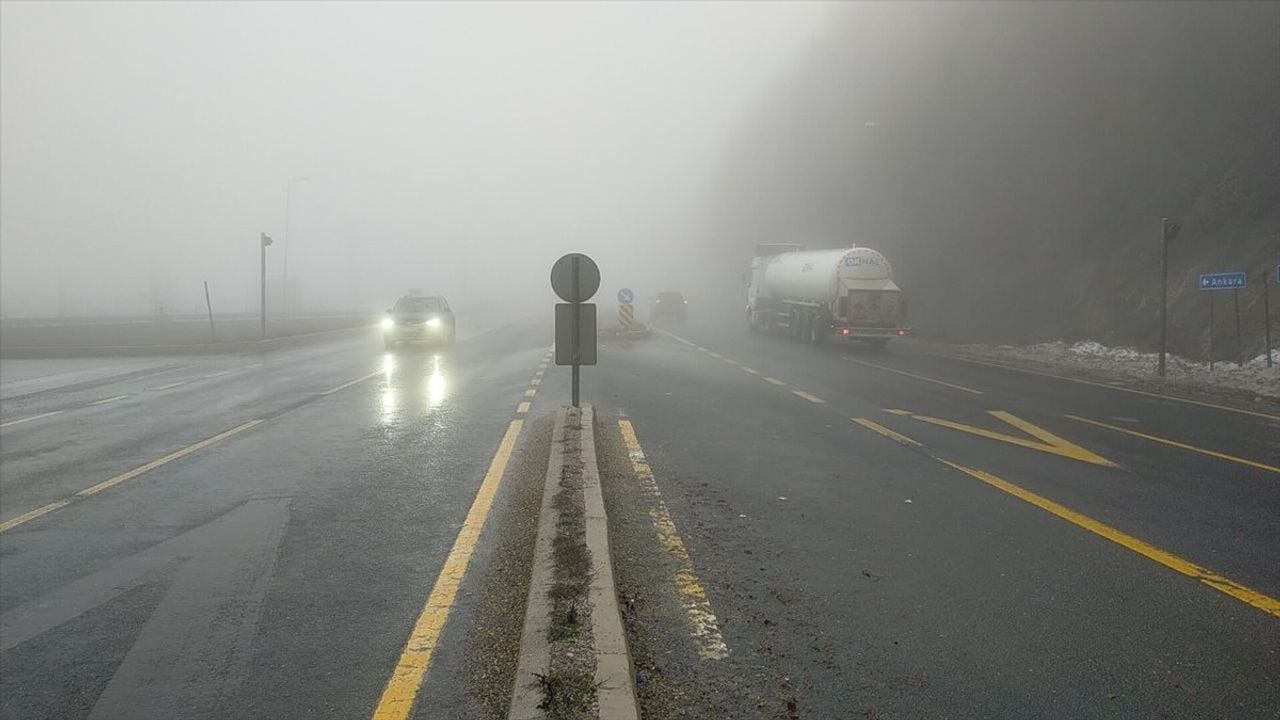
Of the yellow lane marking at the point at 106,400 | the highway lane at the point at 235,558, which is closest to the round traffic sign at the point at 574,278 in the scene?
the highway lane at the point at 235,558

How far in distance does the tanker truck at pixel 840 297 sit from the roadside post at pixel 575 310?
1690 cm

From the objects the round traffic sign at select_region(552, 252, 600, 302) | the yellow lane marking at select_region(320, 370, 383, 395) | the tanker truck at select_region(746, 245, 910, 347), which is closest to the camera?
the round traffic sign at select_region(552, 252, 600, 302)

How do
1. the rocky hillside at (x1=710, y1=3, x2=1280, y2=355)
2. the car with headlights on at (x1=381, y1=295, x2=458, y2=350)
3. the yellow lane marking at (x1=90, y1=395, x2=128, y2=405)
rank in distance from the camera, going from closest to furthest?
the yellow lane marking at (x1=90, y1=395, x2=128, y2=405)
the rocky hillside at (x1=710, y1=3, x2=1280, y2=355)
the car with headlights on at (x1=381, y1=295, x2=458, y2=350)

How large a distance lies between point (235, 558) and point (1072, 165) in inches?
1369

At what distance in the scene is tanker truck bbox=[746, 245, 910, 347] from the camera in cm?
2566

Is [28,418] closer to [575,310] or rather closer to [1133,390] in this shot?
[575,310]

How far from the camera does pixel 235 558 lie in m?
5.47

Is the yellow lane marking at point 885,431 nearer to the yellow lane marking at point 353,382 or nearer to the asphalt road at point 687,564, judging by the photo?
the asphalt road at point 687,564

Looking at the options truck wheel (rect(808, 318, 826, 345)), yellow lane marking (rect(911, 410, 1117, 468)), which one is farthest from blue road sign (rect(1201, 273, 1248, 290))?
truck wheel (rect(808, 318, 826, 345))

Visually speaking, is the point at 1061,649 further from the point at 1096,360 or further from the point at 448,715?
the point at 1096,360

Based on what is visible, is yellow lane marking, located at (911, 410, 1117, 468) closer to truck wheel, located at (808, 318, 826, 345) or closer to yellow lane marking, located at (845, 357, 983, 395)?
yellow lane marking, located at (845, 357, 983, 395)

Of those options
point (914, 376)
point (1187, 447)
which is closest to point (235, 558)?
point (1187, 447)

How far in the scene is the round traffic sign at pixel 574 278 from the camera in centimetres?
995

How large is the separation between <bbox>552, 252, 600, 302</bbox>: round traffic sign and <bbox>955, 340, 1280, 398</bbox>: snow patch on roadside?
13.2 m
